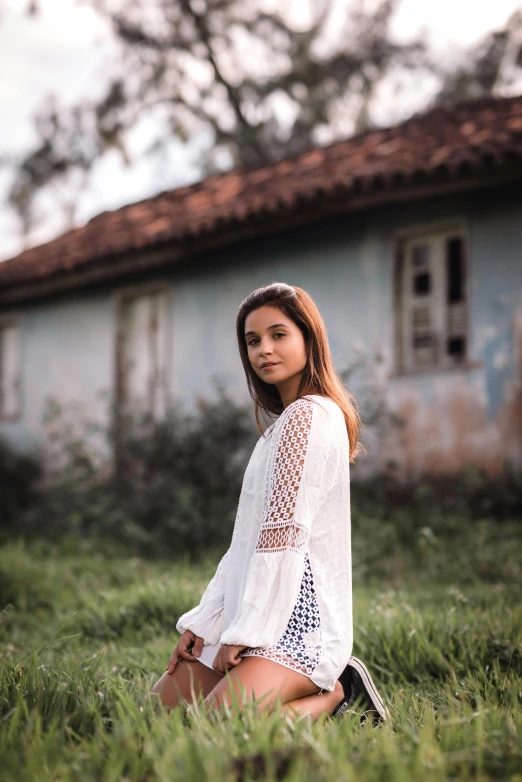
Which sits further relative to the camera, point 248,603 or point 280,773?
point 248,603

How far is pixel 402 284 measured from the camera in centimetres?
838

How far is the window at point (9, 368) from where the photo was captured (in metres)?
13.0

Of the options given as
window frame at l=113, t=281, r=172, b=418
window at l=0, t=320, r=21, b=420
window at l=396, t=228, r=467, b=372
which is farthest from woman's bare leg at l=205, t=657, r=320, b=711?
window at l=0, t=320, r=21, b=420

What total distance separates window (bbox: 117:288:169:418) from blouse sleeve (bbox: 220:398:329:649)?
26.1 ft

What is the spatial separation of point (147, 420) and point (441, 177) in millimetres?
3846

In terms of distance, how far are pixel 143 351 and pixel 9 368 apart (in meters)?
3.38

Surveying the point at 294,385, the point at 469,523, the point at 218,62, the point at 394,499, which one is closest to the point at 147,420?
the point at 394,499

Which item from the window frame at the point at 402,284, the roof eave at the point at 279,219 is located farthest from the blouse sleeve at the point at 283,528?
the window frame at the point at 402,284

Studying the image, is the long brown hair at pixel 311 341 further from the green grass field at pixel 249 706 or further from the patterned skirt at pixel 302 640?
the green grass field at pixel 249 706

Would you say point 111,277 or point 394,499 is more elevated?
point 111,277

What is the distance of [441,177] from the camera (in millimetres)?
7477

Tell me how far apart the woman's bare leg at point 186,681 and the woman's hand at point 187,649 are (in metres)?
0.02

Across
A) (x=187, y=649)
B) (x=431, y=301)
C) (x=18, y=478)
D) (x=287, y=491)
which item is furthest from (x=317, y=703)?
(x=18, y=478)

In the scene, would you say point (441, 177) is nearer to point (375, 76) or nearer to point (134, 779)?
point (134, 779)
